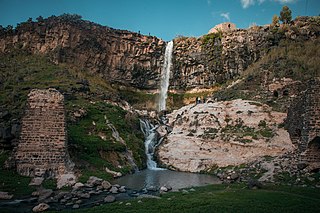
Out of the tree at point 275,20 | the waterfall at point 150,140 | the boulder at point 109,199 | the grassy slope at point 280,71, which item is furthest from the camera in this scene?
the tree at point 275,20

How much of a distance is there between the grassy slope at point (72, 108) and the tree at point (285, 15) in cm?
3952

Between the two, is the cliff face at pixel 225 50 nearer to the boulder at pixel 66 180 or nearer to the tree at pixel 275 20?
the tree at pixel 275 20

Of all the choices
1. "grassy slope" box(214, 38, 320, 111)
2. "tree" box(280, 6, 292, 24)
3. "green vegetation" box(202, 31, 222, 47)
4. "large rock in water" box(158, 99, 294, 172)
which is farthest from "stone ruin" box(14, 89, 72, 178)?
"tree" box(280, 6, 292, 24)

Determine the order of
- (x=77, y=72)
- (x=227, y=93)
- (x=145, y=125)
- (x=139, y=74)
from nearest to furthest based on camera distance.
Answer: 1. (x=145, y=125)
2. (x=227, y=93)
3. (x=77, y=72)
4. (x=139, y=74)

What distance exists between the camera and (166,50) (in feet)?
205

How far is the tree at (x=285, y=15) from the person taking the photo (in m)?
56.2

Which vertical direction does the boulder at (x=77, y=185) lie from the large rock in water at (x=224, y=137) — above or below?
below

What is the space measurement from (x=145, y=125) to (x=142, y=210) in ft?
87.6

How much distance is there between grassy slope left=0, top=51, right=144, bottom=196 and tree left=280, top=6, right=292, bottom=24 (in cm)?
3952

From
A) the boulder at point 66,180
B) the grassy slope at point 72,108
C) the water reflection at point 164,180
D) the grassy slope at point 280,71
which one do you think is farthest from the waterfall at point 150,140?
the grassy slope at point 280,71

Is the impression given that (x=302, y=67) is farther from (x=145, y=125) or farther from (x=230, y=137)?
(x=145, y=125)

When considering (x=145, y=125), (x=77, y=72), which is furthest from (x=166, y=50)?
(x=145, y=125)

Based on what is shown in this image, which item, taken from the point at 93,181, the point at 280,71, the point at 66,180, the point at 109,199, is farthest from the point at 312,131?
the point at 280,71

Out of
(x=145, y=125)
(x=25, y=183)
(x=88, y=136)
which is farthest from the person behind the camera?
(x=145, y=125)
